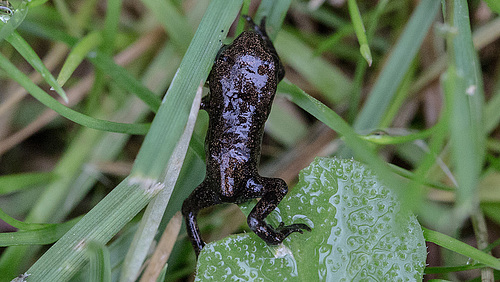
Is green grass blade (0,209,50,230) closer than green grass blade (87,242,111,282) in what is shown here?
No

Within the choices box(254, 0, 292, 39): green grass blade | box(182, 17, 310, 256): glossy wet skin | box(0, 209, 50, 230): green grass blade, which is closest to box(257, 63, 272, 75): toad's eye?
box(182, 17, 310, 256): glossy wet skin

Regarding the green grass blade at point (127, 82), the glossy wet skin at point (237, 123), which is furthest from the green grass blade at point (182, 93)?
the green grass blade at point (127, 82)

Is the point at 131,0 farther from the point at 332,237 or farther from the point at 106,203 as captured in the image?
the point at 332,237

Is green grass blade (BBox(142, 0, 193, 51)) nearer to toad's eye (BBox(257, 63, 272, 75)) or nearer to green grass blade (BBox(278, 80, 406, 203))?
toad's eye (BBox(257, 63, 272, 75))

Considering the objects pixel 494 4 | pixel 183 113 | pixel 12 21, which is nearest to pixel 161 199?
pixel 183 113

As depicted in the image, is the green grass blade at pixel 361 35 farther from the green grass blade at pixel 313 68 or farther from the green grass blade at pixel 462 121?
the green grass blade at pixel 313 68

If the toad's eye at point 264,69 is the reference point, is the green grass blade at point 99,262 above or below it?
below

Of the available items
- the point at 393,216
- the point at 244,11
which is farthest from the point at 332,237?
the point at 244,11
